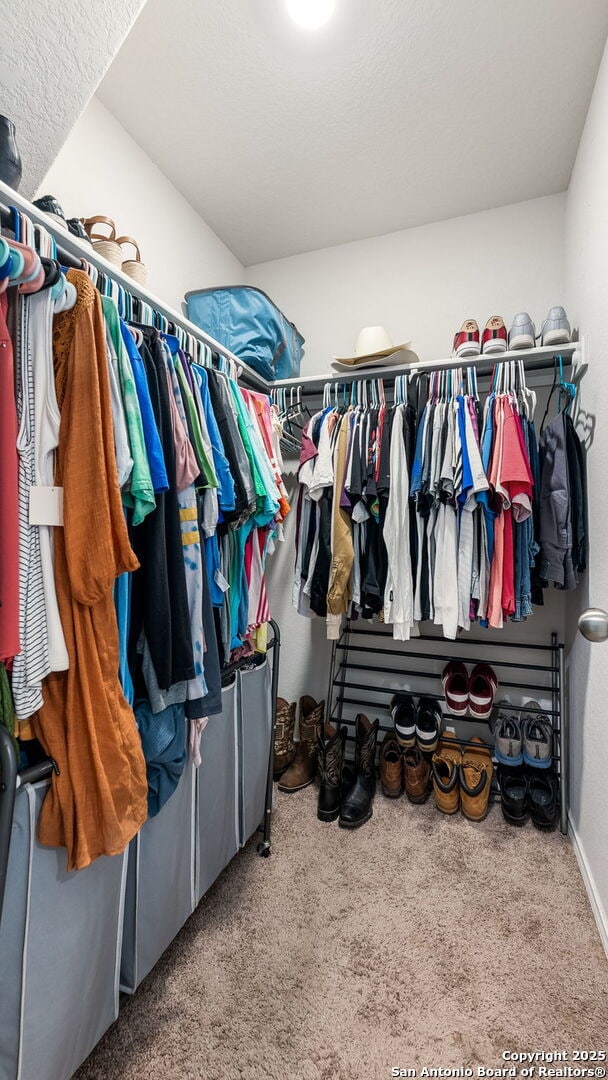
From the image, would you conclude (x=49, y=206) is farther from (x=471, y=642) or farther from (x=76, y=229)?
(x=471, y=642)

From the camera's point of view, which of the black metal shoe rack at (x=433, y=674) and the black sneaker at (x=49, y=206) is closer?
the black sneaker at (x=49, y=206)

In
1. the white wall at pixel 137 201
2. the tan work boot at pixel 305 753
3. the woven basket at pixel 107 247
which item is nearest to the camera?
the woven basket at pixel 107 247

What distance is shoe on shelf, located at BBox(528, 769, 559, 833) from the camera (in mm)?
1719

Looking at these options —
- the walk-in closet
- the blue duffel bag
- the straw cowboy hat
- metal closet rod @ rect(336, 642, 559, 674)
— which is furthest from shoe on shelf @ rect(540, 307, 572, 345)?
metal closet rod @ rect(336, 642, 559, 674)

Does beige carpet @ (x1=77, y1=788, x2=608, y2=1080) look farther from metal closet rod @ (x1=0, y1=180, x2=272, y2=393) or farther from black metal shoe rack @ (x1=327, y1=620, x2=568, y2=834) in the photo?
metal closet rod @ (x1=0, y1=180, x2=272, y2=393)

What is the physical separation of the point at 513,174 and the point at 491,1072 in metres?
2.99

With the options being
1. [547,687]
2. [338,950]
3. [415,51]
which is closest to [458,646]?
[547,687]

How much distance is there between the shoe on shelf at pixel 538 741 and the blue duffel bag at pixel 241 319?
1941 millimetres

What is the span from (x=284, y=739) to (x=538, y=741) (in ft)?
3.65

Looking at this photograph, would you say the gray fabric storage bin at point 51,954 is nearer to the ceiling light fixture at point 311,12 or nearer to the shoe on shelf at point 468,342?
the shoe on shelf at point 468,342

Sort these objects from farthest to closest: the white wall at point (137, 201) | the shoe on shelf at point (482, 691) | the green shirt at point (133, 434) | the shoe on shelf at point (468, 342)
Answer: the shoe on shelf at point (482, 691) < the shoe on shelf at point (468, 342) < the white wall at point (137, 201) < the green shirt at point (133, 434)

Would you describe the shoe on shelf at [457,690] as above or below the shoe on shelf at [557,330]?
below

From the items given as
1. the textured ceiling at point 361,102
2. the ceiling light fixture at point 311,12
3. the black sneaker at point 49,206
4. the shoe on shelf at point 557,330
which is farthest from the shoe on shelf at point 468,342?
the black sneaker at point 49,206

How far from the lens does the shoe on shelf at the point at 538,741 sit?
1.80 meters
